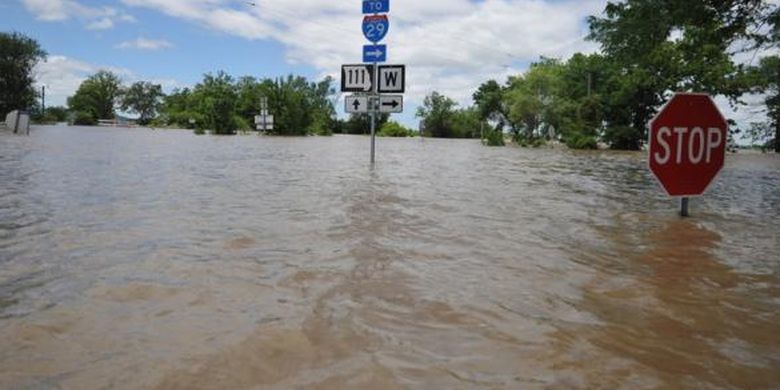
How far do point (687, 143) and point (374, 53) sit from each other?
331 inches

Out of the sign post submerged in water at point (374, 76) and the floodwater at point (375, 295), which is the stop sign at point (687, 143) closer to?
the floodwater at point (375, 295)

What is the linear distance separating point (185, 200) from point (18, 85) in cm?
6975

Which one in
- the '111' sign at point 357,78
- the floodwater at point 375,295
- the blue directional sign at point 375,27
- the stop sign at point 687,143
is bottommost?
the floodwater at point 375,295

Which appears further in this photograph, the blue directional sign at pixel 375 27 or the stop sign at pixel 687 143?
the blue directional sign at pixel 375 27

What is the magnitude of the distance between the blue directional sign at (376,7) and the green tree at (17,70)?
205ft

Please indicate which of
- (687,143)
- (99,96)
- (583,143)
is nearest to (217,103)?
(583,143)

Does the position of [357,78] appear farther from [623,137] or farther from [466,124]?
[466,124]

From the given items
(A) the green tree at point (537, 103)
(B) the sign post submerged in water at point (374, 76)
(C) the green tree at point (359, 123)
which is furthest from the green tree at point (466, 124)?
(B) the sign post submerged in water at point (374, 76)

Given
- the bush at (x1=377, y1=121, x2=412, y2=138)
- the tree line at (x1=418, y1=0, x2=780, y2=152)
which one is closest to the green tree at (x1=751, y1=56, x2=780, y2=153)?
the tree line at (x1=418, y1=0, x2=780, y2=152)

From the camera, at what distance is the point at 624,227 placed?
609cm

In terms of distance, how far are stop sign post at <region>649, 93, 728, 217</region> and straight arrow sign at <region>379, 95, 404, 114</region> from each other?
795cm

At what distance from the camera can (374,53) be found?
13.3 meters

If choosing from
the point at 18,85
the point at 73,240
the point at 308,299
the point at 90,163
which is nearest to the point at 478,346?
the point at 308,299

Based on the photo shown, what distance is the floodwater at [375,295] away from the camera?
237 centimetres
